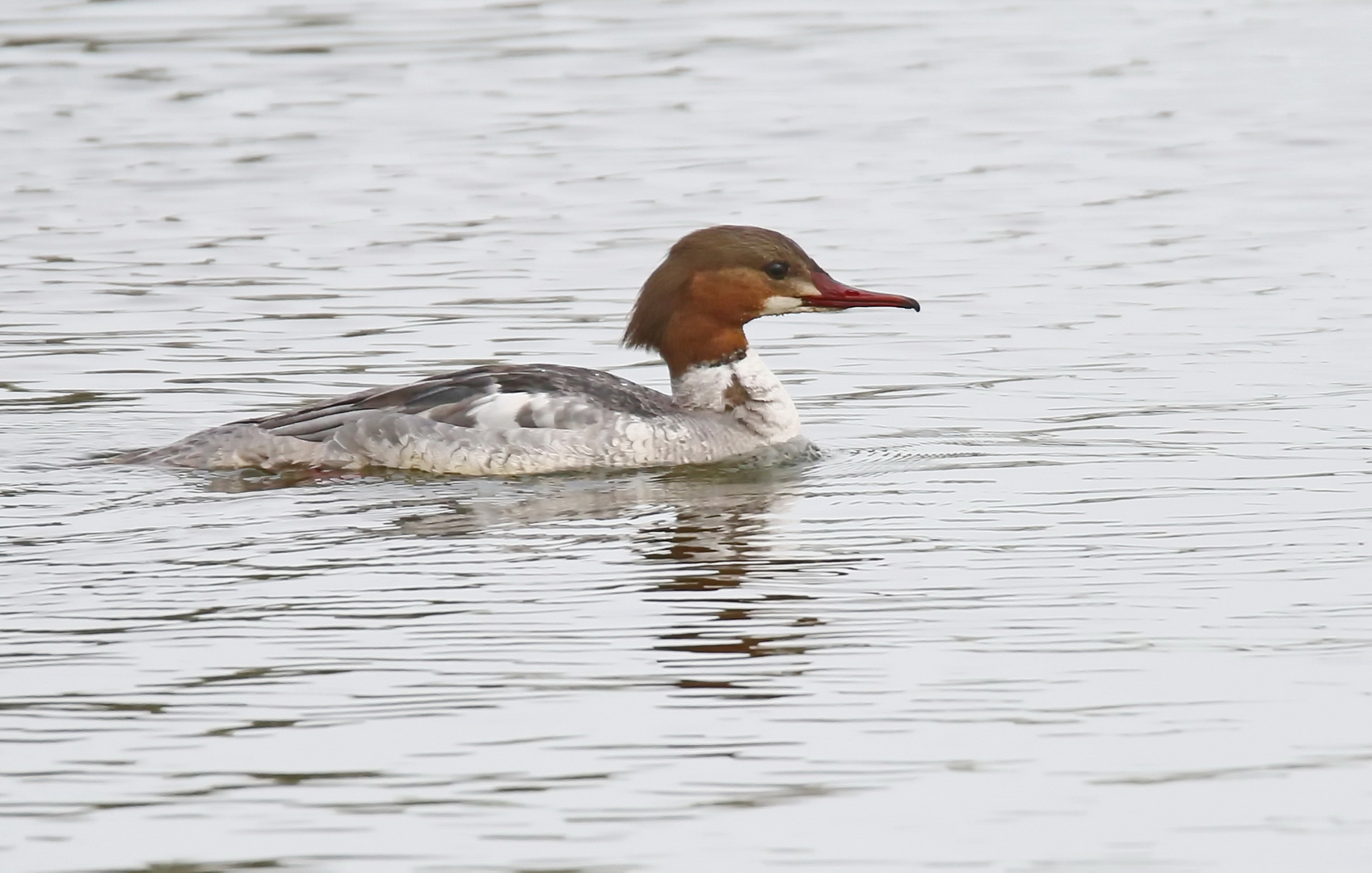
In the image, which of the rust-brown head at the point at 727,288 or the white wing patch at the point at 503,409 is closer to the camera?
the white wing patch at the point at 503,409

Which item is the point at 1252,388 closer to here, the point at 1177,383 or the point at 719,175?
the point at 1177,383

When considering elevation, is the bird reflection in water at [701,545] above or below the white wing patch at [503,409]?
below

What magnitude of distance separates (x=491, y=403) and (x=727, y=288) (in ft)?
4.18

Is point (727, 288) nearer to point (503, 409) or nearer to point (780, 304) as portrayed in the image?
point (780, 304)

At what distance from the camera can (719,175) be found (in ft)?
55.8

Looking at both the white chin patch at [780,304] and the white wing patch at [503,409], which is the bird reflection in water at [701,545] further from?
the white chin patch at [780,304]

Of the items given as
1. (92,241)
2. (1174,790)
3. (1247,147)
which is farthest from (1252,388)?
(92,241)

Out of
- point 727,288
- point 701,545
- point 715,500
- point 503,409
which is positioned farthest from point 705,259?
point 701,545

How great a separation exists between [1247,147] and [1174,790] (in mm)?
12368

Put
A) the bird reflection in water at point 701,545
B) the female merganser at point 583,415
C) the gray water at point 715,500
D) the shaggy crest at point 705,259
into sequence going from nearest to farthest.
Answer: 1. the gray water at point 715,500
2. the bird reflection in water at point 701,545
3. the female merganser at point 583,415
4. the shaggy crest at point 705,259

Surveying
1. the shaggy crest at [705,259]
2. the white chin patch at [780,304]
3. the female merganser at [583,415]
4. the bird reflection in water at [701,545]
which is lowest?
the bird reflection in water at [701,545]

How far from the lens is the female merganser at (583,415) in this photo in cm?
1002

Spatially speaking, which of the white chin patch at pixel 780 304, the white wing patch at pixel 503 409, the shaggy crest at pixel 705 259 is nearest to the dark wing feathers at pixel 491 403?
the white wing patch at pixel 503 409

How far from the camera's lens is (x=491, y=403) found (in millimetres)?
10031
